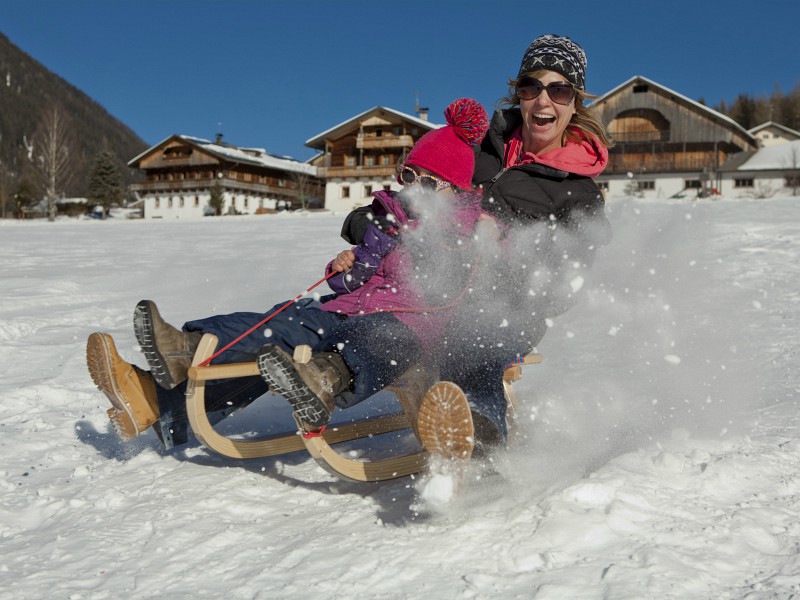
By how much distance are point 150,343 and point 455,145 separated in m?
1.32

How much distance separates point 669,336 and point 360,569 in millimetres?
3048

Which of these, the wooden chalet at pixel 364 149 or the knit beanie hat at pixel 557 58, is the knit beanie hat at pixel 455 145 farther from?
the wooden chalet at pixel 364 149

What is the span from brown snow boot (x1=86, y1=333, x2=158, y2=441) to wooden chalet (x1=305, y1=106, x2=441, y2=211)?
31.5 metres

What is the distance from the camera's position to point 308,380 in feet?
7.03

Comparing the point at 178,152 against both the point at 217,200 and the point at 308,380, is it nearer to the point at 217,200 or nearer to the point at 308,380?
the point at 217,200

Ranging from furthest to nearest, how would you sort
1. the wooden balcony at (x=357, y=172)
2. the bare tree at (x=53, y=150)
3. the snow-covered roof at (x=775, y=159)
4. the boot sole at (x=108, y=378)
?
the bare tree at (x=53, y=150)
the wooden balcony at (x=357, y=172)
the snow-covered roof at (x=775, y=159)
the boot sole at (x=108, y=378)

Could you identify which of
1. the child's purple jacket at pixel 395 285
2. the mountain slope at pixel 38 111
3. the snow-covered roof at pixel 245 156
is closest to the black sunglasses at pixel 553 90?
the child's purple jacket at pixel 395 285

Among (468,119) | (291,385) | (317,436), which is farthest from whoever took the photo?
(468,119)

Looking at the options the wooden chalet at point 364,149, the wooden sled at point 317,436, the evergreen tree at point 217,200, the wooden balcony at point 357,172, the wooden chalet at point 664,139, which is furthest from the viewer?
the evergreen tree at point 217,200

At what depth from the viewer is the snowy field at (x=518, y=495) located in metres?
1.80

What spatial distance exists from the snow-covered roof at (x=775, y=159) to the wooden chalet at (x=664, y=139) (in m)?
1.14

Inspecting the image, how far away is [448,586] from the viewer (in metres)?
1.75

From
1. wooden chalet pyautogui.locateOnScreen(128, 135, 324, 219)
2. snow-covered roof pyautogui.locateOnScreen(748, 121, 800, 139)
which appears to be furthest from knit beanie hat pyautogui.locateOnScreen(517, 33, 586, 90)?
snow-covered roof pyautogui.locateOnScreen(748, 121, 800, 139)

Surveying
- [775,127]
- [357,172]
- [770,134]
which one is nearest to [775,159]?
[357,172]
